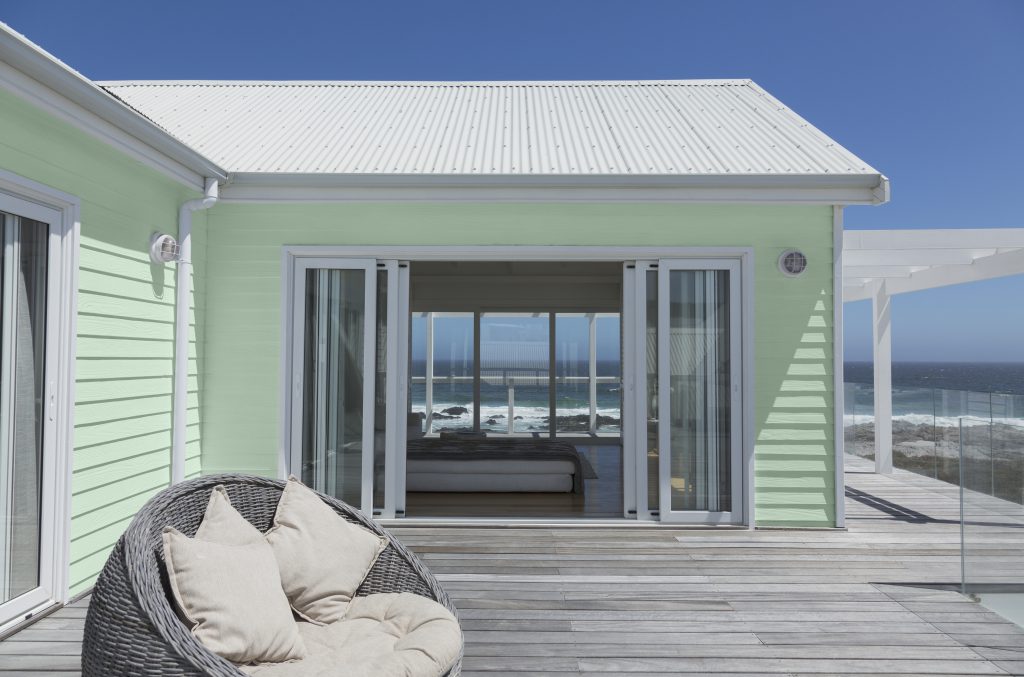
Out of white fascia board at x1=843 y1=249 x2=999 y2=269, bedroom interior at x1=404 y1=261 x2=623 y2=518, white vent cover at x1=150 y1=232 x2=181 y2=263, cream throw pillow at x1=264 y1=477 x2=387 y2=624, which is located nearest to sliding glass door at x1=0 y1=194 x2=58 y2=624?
white vent cover at x1=150 y1=232 x2=181 y2=263

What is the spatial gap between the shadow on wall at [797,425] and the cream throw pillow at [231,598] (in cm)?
395

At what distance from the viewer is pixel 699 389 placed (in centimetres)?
548

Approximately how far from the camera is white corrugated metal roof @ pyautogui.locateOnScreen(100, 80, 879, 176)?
5520 millimetres

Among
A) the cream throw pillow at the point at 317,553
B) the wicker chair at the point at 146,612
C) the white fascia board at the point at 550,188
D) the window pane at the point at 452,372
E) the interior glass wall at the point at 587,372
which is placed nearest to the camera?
the wicker chair at the point at 146,612

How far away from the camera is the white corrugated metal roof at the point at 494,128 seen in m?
5.52

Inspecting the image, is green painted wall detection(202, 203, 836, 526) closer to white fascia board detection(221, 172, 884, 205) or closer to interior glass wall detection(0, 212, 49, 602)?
white fascia board detection(221, 172, 884, 205)

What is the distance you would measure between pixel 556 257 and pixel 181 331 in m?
2.65

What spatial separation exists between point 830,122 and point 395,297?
2720 cm

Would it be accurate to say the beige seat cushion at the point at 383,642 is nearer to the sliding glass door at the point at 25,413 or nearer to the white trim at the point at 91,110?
the sliding glass door at the point at 25,413

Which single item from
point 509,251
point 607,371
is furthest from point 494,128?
point 607,371

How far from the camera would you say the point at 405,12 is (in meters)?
15.0

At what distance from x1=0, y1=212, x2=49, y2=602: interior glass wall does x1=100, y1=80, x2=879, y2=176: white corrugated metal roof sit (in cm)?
202

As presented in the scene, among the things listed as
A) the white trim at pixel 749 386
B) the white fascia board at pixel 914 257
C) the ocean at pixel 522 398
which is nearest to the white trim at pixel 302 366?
the white trim at pixel 749 386

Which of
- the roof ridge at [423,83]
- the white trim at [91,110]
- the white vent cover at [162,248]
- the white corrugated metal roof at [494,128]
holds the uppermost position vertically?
the roof ridge at [423,83]
